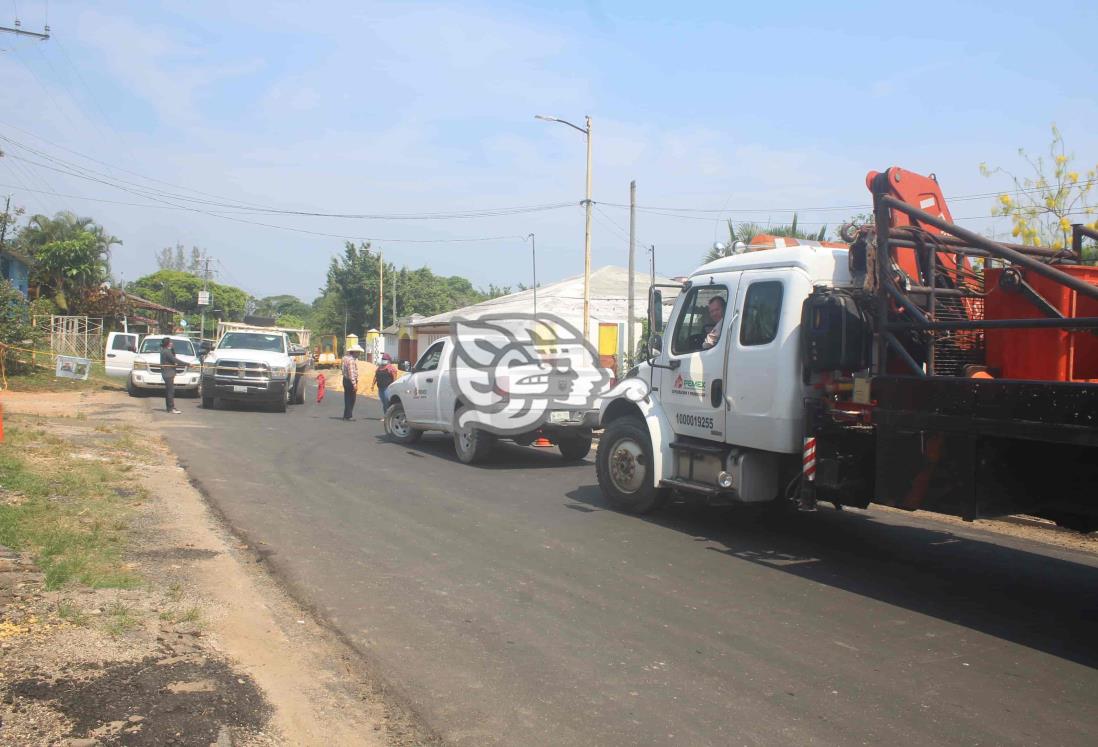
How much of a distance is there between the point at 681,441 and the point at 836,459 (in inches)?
77.4

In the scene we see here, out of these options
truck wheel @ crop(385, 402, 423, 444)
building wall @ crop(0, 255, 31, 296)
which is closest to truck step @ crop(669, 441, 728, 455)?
truck wheel @ crop(385, 402, 423, 444)

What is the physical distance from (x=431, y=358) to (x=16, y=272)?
1215 inches

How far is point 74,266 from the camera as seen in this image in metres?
38.4

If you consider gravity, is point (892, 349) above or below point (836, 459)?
above

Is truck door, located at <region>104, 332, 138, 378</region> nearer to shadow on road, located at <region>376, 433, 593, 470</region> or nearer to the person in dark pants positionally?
the person in dark pants

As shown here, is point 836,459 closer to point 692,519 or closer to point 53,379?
point 692,519

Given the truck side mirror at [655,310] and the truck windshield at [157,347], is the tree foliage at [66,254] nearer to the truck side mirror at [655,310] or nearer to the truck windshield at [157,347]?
the truck windshield at [157,347]

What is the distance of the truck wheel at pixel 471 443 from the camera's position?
12.7m

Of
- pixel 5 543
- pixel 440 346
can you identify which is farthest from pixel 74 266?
pixel 5 543

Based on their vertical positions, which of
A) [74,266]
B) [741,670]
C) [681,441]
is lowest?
[741,670]

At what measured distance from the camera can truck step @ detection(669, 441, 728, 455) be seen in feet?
27.1

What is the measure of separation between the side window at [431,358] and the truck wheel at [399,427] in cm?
104

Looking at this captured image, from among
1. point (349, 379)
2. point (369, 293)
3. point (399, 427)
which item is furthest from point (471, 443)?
point (369, 293)

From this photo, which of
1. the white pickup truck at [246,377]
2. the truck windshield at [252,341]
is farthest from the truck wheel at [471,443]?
the truck windshield at [252,341]
